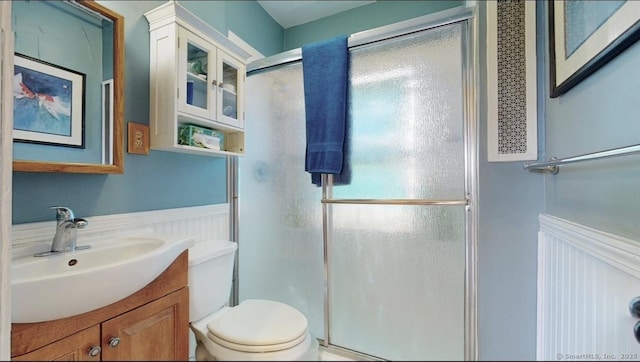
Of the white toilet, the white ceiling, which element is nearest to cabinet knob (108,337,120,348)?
the white toilet

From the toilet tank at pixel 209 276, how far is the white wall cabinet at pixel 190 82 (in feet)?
1.12

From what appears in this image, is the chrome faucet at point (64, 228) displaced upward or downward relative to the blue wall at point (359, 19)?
downward

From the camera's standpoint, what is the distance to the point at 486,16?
107 centimetres

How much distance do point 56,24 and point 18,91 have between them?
242 mm

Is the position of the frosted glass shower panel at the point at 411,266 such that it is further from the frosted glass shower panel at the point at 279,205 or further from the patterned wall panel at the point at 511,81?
the patterned wall panel at the point at 511,81

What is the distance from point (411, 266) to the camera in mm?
1096

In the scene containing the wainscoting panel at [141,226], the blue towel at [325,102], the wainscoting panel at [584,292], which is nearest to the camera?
the wainscoting panel at [584,292]

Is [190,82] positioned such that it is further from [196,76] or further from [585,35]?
[585,35]

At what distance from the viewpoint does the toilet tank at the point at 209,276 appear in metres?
0.64

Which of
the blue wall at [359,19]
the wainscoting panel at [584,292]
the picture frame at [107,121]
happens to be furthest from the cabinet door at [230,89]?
the wainscoting panel at [584,292]

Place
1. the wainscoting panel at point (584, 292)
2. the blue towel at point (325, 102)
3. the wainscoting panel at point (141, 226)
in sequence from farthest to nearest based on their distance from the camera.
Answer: the blue towel at point (325, 102)
the wainscoting panel at point (141, 226)
the wainscoting panel at point (584, 292)

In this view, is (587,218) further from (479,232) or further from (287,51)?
(287,51)

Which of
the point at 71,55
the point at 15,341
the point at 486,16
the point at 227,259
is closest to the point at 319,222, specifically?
the point at 227,259

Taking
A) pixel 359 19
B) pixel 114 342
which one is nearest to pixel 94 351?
pixel 114 342
